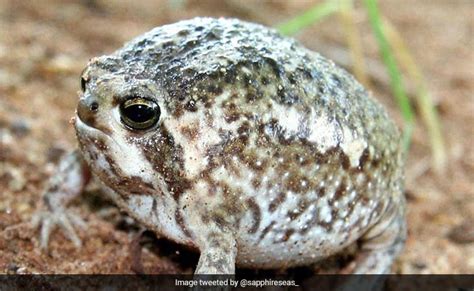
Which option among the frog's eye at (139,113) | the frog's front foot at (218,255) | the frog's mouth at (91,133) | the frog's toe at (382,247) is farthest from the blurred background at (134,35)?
the frog's eye at (139,113)

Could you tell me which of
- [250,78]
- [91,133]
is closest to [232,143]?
[250,78]

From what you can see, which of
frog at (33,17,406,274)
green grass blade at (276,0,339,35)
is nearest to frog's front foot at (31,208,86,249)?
frog at (33,17,406,274)

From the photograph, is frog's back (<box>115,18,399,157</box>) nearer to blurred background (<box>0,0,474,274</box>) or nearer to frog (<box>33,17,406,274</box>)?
frog (<box>33,17,406,274</box>)

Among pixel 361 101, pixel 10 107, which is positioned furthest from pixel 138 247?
pixel 10 107

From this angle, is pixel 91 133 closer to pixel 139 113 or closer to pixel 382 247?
pixel 139 113

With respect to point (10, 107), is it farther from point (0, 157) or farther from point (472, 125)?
point (472, 125)

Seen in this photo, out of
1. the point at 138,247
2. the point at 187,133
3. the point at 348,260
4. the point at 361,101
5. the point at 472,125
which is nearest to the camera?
the point at 187,133

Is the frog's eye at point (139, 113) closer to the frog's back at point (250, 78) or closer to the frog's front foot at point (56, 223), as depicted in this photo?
the frog's back at point (250, 78)
